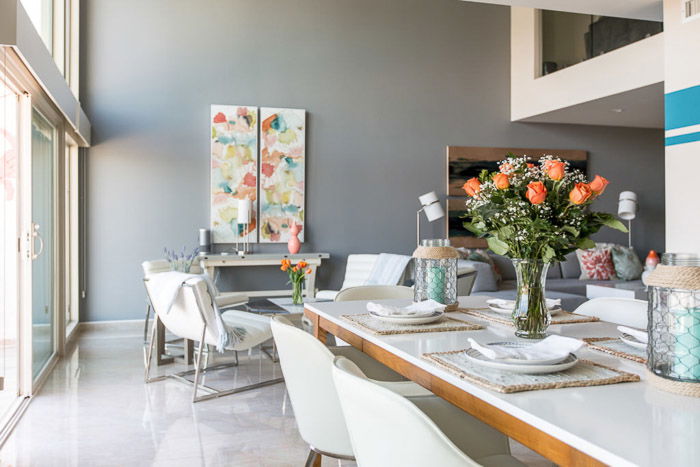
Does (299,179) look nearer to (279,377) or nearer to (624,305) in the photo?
(279,377)

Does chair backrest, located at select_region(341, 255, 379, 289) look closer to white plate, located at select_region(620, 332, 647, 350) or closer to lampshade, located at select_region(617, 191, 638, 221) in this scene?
lampshade, located at select_region(617, 191, 638, 221)

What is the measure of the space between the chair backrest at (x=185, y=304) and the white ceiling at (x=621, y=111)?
183 inches

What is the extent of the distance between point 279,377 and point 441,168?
3.98m

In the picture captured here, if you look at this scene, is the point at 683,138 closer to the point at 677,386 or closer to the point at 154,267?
the point at 677,386

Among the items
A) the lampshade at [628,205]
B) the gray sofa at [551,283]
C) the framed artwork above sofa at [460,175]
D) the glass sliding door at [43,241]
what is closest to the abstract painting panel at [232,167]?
the glass sliding door at [43,241]

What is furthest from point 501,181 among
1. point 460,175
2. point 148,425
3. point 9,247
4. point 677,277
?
point 460,175

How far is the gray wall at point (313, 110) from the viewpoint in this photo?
6.40 meters

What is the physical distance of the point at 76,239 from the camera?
6234 millimetres

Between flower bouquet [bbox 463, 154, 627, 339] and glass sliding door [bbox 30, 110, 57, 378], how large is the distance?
3.21m

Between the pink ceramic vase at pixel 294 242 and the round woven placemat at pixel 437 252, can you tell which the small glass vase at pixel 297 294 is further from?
the round woven placemat at pixel 437 252

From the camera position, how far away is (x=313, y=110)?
7031 mm

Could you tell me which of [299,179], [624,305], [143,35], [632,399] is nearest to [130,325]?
[299,179]

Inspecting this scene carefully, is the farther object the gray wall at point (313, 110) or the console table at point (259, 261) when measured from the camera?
the gray wall at point (313, 110)

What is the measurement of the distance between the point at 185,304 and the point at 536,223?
270cm
